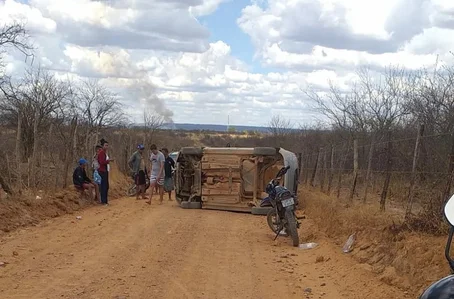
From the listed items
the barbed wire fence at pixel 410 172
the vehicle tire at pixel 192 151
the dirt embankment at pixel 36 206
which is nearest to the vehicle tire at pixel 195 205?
the vehicle tire at pixel 192 151

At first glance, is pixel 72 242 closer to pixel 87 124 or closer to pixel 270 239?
pixel 270 239

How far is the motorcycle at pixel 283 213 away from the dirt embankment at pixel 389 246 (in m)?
0.74

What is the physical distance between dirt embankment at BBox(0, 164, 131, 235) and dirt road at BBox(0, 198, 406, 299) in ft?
1.39

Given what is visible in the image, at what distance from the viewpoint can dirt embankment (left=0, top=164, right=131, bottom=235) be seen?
12.7 m

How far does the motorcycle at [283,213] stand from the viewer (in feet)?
39.2

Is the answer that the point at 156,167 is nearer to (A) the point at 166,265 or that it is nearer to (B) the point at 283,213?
(B) the point at 283,213

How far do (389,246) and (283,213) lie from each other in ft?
10.7

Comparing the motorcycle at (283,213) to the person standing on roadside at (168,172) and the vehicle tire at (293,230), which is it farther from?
the person standing on roadside at (168,172)

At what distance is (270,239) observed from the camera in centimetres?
1269

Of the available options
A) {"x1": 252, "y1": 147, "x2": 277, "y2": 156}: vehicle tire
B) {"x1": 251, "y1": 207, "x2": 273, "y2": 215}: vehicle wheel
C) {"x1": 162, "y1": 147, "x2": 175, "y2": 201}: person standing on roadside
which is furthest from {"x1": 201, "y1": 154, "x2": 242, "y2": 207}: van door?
{"x1": 162, "y1": 147, "x2": 175, "y2": 201}: person standing on roadside

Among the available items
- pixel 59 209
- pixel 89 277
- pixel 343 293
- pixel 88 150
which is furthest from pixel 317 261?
pixel 88 150

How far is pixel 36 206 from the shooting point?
14.4 m

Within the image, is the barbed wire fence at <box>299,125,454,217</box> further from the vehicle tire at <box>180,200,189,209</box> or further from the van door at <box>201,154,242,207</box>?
the vehicle tire at <box>180,200,189,209</box>

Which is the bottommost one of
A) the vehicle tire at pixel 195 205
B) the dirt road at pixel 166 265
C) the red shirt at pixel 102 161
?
the vehicle tire at pixel 195 205
